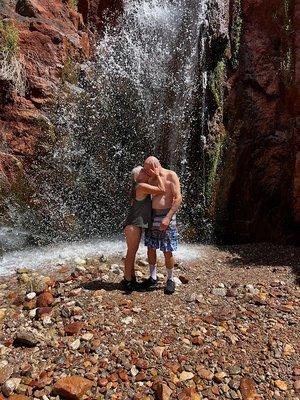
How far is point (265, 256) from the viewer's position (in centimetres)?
672

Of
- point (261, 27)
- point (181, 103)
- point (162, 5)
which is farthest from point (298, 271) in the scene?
point (162, 5)

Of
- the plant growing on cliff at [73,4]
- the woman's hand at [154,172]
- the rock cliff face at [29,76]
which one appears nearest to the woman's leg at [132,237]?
the woman's hand at [154,172]

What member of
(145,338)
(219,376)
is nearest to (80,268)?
(145,338)

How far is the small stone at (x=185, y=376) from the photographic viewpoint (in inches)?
124

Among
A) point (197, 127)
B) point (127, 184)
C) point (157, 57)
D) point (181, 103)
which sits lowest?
point (127, 184)

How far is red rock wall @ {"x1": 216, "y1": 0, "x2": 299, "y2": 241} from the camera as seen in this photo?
25.8 ft

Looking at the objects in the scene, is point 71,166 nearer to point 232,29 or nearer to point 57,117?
point 57,117

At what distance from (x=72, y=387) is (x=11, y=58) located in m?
5.60

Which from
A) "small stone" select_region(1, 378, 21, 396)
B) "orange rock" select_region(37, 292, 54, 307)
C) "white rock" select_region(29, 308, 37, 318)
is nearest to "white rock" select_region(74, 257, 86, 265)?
"orange rock" select_region(37, 292, 54, 307)

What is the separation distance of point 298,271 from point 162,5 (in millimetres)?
6925

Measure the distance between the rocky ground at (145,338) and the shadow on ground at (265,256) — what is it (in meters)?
0.99

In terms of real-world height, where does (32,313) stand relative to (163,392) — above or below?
above

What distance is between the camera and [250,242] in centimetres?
806

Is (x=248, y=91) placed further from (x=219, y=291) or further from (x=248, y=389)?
(x=248, y=389)
